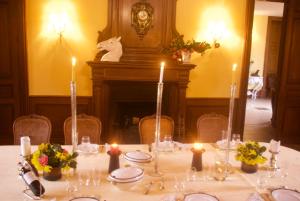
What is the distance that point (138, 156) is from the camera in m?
2.06

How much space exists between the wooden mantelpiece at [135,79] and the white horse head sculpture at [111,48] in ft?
0.31

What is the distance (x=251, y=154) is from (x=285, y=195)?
13.3 inches

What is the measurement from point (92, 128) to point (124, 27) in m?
1.88

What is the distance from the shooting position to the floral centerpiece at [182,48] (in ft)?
12.7

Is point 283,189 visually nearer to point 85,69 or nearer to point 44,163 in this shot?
point 44,163

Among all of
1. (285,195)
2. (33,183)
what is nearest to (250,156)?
(285,195)

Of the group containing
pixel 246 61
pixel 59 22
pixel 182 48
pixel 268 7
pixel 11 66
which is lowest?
pixel 11 66

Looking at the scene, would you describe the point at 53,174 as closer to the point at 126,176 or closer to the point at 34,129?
the point at 126,176

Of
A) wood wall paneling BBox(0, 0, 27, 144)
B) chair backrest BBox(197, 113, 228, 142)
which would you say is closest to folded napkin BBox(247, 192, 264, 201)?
chair backrest BBox(197, 113, 228, 142)

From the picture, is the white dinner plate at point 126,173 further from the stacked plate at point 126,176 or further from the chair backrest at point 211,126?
the chair backrest at point 211,126

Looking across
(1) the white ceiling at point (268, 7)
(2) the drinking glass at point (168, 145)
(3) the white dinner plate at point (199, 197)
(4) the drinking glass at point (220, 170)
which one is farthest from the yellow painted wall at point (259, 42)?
(3) the white dinner plate at point (199, 197)

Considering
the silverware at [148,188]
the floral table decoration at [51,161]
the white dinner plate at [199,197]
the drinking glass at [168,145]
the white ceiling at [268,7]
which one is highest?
the white ceiling at [268,7]

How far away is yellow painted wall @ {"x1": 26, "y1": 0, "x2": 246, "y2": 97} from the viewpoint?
385 cm

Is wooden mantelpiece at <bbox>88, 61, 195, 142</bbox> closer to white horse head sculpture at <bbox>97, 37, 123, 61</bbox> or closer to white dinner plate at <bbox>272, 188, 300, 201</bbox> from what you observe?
white horse head sculpture at <bbox>97, 37, 123, 61</bbox>
